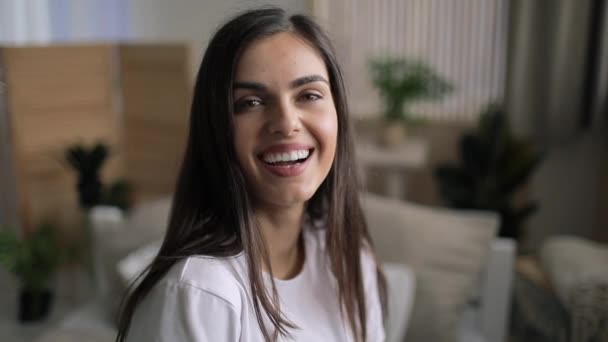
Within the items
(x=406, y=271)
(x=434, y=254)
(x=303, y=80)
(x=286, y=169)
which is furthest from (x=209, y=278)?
(x=434, y=254)

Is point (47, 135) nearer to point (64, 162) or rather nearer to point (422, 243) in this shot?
point (64, 162)

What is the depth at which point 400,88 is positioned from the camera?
81.5 inches

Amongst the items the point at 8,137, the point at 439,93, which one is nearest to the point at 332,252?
the point at 8,137

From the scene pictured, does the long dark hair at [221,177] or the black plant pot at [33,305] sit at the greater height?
the long dark hair at [221,177]

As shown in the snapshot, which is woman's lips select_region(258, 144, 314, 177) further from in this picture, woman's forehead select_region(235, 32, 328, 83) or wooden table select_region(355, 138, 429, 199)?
wooden table select_region(355, 138, 429, 199)

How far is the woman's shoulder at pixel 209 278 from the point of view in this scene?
0.65 metres

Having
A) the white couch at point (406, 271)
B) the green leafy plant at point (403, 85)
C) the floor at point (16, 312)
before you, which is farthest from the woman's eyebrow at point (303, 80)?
the green leafy plant at point (403, 85)

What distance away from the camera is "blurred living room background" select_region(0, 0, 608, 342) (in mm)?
1357

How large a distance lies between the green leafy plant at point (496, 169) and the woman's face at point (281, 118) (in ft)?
4.60

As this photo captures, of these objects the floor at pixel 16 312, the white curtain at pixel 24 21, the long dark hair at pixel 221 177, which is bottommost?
the floor at pixel 16 312

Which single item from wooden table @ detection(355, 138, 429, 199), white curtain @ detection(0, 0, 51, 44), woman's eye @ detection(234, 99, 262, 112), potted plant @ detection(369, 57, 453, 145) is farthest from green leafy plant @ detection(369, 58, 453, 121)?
woman's eye @ detection(234, 99, 262, 112)

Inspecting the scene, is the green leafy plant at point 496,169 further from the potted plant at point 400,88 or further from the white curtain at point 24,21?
the white curtain at point 24,21

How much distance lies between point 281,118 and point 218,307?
0.23m

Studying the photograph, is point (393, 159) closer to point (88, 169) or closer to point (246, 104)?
point (88, 169)
